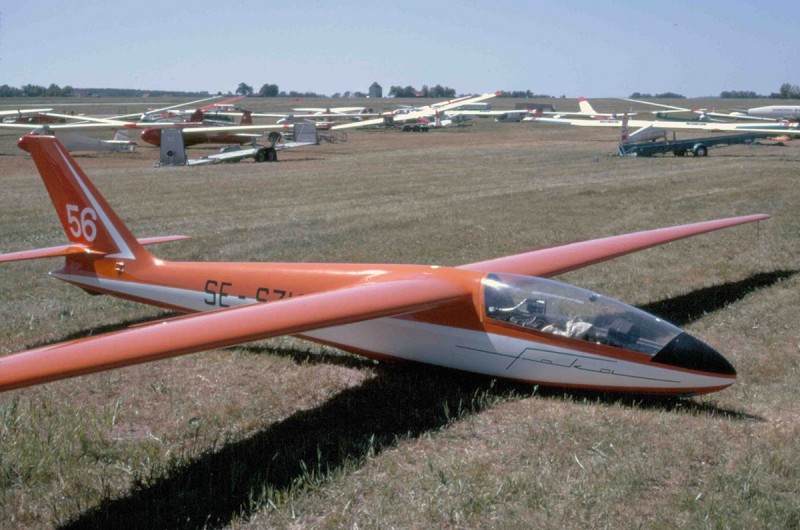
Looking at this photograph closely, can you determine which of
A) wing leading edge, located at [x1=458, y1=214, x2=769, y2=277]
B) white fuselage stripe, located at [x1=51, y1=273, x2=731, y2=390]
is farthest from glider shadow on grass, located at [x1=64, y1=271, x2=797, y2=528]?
wing leading edge, located at [x1=458, y1=214, x2=769, y2=277]

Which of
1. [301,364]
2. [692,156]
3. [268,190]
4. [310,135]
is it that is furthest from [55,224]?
[692,156]

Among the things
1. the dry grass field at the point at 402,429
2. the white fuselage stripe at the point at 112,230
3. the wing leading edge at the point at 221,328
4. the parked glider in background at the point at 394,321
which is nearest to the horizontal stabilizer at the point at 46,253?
the parked glider in background at the point at 394,321

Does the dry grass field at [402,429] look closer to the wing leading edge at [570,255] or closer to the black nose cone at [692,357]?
the black nose cone at [692,357]

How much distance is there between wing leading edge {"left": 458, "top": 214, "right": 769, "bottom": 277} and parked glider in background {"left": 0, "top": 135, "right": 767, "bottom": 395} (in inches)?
1.6

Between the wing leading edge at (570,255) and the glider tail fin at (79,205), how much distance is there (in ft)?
14.3

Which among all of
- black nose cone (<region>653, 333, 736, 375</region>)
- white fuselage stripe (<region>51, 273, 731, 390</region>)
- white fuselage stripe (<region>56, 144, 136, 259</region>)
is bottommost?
white fuselage stripe (<region>51, 273, 731, 390</region>)

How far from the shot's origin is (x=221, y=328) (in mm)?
5852

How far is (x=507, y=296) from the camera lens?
7.25 m

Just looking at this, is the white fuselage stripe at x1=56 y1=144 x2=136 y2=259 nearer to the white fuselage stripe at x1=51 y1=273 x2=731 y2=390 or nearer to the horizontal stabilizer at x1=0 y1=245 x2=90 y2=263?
the horizontal stabilizer at x1=0 y1=245 x2=90 y2=263

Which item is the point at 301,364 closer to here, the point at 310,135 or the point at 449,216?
the point at 449,216

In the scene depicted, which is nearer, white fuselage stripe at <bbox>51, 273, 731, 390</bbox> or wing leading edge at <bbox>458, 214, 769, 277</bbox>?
white fuselage stripe at <bbox>51, 273, 731, 390</bbox>

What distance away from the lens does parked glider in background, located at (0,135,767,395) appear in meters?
5.64

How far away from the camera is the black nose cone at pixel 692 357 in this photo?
21.3ft

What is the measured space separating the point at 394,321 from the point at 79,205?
453 centimetres
